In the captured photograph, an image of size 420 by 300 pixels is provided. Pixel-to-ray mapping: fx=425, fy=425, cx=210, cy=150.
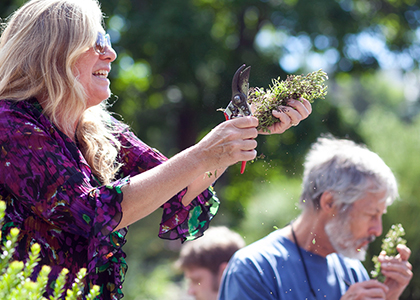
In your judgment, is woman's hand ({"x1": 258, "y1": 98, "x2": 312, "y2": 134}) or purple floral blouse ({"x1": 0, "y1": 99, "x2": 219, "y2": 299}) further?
woman's hand ({"x1": 258, "y1": 98, "x2": 312, "y2": 134})

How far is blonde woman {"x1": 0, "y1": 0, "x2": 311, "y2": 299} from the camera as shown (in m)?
1.31

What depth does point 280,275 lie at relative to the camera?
7.96 feet

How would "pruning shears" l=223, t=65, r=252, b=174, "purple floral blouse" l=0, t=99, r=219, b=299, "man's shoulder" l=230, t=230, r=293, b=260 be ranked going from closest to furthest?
"purple floral blouse" l=0, t=99, r=219, b=299, "pruning shears" l=223, t=65, r=252, b=174, "man's shoulder" l=230, t=230, r=293, b=260

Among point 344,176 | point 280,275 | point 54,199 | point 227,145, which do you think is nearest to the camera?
point 54,199

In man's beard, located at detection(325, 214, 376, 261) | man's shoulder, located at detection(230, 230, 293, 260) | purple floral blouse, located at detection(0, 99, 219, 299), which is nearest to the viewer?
purple floral blouse, located at detection(0, 99, 219, 299)

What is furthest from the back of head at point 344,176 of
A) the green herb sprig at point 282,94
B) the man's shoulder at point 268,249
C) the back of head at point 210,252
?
the green herb sprig at point 282,94

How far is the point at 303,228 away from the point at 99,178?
5.01 feet

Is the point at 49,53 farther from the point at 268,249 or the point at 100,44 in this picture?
the point at 268,249

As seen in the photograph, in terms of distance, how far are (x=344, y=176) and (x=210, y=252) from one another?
130 centimetres

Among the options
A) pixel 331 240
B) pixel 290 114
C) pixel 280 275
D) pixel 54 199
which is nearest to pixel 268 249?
pixel 280 275

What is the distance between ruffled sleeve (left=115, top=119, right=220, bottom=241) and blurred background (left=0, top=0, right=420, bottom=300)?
378cm

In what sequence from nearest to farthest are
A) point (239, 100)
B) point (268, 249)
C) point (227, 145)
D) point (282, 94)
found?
1. point (227, 145)
2. point (239, 100)
3. point (282, 94)
4. point (268, 249)

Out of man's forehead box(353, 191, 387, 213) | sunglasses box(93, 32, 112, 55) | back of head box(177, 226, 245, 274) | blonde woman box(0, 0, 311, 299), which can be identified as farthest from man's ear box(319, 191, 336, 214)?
sunglasses box(93, 32, 112, 55)

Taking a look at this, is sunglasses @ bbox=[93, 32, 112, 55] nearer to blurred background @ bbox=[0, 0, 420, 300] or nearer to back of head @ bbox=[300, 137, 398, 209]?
back of head @ bbox=[300, 137, 398, 209]
